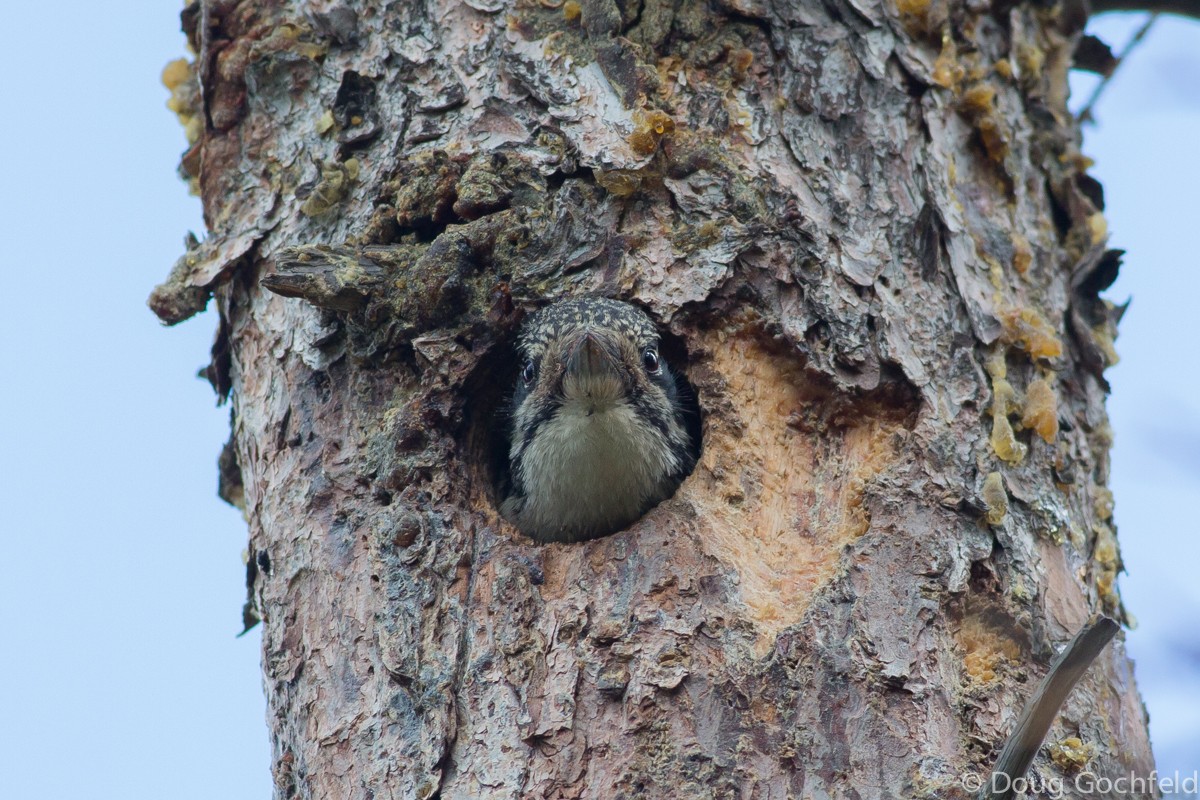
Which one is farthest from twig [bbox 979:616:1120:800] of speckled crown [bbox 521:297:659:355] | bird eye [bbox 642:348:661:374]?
bird eye [bbox 642:348:661:374]

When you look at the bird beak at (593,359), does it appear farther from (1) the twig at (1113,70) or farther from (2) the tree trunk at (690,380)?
(1) the twig at (1113,70)

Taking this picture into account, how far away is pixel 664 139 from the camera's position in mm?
4406

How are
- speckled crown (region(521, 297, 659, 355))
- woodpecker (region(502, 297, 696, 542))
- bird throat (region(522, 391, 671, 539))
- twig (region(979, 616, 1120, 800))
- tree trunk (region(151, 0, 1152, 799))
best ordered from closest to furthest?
twig (region(979, 616, 1120, 800)), tree trunk (region(151, 0, 1152, 799)), speckled crown (region(521, 297, 659, 355)), woodpecker (region(502, 297, 696, 542)), bird throat (region(522, 391, 671, 539))

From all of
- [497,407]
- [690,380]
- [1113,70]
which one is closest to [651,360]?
[690,380]

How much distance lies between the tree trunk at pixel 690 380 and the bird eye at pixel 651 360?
0.30 feet

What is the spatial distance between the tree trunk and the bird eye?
0.30ft

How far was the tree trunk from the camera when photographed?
3.63 meters

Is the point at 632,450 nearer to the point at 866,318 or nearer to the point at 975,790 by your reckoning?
the point at 866,318

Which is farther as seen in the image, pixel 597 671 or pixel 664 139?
pixel 664 139

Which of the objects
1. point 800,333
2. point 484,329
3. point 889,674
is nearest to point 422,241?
point 484,329

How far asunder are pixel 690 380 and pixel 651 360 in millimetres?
224

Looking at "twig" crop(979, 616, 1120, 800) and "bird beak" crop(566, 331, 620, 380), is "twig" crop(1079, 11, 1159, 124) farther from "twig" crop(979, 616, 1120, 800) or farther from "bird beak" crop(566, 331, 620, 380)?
"twig" crop(979, 616, 1120, 800)

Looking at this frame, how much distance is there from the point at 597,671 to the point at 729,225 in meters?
1.59

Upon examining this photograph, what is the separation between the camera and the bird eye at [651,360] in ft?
15.1
